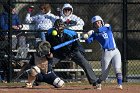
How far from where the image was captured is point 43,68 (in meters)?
13.6

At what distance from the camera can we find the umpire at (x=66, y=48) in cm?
1419

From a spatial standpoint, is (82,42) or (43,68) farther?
(82,42)

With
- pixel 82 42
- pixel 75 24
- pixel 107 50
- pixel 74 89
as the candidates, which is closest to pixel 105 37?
pixel 107 50

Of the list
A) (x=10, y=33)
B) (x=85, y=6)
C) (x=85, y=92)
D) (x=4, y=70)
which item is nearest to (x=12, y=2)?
(x=10, y=33)

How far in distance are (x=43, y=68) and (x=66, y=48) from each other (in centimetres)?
108

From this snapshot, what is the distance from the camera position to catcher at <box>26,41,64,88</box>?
44.0 feet

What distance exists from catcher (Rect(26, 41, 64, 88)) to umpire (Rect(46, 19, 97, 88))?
2.09 feet

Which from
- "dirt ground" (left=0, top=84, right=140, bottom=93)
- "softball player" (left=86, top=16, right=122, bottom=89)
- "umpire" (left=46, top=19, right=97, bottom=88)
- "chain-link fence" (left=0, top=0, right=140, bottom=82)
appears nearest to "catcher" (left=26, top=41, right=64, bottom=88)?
"dirt ground" (left=0, top=84, right=140, bottom=93)

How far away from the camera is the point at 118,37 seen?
16828mm

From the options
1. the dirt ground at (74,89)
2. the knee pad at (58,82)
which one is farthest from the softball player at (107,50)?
the knee pad at (58,82)

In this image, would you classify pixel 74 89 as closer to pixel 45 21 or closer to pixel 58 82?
pixel 58 82

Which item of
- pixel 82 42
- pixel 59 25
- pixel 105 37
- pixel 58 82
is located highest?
pixel 59 25

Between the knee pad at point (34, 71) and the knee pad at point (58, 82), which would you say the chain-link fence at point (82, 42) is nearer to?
the knee pad at point (58, 82)

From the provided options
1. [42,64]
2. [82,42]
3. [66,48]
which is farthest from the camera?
[82,42]
